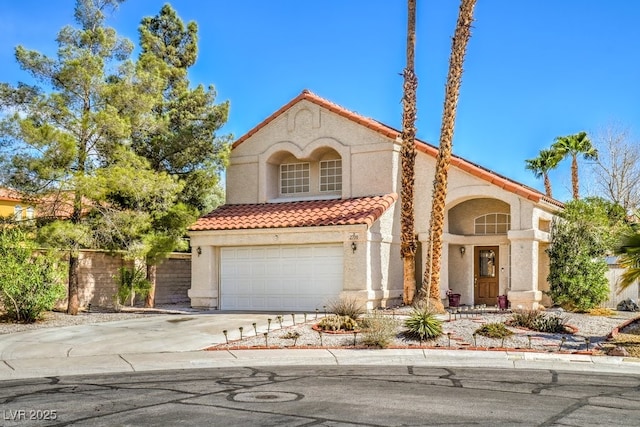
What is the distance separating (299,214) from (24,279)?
29.5ft

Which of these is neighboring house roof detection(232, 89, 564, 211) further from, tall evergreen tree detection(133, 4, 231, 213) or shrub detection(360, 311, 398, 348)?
shrub detection(360, 311, 398, 348)

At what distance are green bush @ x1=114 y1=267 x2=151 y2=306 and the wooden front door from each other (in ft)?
39.2

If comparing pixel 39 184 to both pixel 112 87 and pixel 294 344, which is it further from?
pixel 294 344

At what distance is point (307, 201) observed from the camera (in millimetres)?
25656

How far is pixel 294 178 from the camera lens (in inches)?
1054

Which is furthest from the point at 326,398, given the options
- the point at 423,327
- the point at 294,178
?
the point at 294,178

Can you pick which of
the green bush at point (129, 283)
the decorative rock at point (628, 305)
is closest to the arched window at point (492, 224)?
the decorative rock at point (628, 305)

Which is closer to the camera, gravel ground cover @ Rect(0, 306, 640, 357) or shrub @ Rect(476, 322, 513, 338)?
gravel ground cover @ Rect(0, 306, 640, 357)

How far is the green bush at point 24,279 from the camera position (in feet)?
63.4

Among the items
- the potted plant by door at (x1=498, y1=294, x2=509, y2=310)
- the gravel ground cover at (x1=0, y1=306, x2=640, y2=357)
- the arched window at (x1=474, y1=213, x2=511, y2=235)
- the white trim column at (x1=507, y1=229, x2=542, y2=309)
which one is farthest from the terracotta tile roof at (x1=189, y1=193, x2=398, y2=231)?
the potted plant by door at (x1=498, y1=294, x2=509, y2=310)

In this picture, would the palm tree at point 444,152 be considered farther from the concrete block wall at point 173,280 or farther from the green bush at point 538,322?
the concrete block wall at point 173,280

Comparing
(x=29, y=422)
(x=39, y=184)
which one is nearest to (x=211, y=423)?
(x=29, y=422)

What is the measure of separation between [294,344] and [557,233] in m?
11.8

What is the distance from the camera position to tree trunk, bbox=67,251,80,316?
22219 millimetres
